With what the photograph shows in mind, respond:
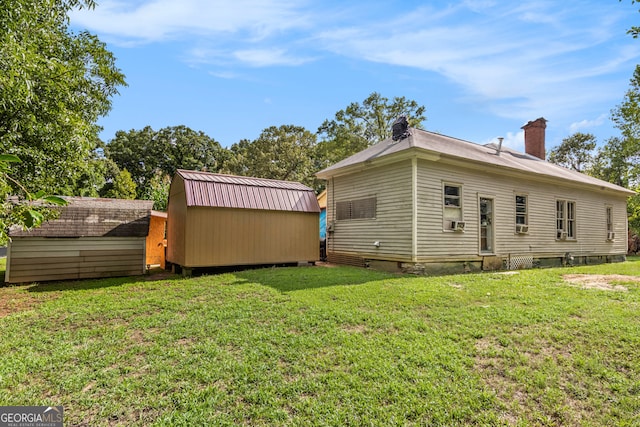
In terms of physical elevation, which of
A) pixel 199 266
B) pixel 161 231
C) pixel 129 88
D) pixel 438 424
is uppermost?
pixel 129 88

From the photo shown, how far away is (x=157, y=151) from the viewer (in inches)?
1506

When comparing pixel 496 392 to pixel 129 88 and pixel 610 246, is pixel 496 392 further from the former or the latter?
pixel 610 246

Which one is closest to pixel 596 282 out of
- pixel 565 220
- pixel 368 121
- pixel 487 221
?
pixel 487 221

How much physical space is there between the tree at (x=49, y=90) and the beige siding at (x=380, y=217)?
758 centimetres

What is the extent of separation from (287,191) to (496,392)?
911cm

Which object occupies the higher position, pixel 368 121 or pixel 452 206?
pixel 368 121

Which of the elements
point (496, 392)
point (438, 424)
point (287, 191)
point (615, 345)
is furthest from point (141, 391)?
point (287, 191)

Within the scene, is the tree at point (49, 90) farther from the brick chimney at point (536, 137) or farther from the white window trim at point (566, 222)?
the brick chimney at point (536, 137)

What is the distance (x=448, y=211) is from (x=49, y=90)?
10.2 metres

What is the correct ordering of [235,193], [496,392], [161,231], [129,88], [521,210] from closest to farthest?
[496,392] → [129,88] → [235,193] → [521,210] → [161,231]

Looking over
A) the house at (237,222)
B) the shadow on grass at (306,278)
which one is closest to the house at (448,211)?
the house at (237,222)

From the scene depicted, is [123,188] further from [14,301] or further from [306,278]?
[306,278]

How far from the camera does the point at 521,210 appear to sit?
484 inches

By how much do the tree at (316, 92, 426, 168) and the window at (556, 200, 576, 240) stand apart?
17387 millimetres
